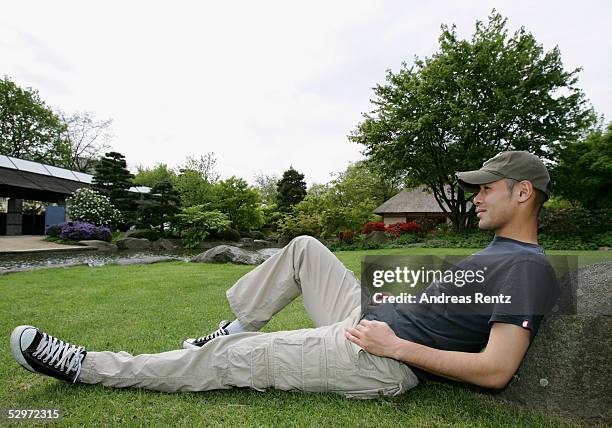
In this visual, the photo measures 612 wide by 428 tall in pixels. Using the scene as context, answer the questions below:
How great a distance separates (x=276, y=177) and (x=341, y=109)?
21.3 meters

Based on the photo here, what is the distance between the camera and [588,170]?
1466cm

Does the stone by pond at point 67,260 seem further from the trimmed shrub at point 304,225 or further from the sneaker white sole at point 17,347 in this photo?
the sneaker white sole at point 17,347

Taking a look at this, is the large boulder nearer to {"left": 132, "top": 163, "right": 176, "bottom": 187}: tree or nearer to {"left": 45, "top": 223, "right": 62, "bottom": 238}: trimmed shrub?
{"left": 45, "top": 223, "right": 62, "bottom": 238}: trimmed shrub

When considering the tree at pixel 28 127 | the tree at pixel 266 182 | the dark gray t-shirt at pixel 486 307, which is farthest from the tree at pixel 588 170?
the tree at pixel 28 127

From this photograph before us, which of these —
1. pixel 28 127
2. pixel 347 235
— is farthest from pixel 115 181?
pixel 347 235

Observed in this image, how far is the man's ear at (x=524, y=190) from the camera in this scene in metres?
1.41

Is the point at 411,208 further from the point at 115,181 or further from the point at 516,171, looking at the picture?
the point at 516,171

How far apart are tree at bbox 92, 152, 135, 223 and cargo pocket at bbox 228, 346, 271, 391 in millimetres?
19737

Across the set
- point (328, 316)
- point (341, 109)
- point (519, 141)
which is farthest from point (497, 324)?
point (341, 109)

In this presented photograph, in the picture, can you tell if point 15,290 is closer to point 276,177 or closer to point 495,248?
point 495,248

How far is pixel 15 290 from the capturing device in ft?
15.8

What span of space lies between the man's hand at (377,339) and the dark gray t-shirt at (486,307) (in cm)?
10

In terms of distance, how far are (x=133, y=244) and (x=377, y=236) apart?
1002 cm

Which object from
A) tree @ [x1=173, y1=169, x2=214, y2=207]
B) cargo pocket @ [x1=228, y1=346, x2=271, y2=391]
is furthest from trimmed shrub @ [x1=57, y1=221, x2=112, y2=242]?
cargo pocket @ [x1=228, y1=346, x2=271, y2=391]
